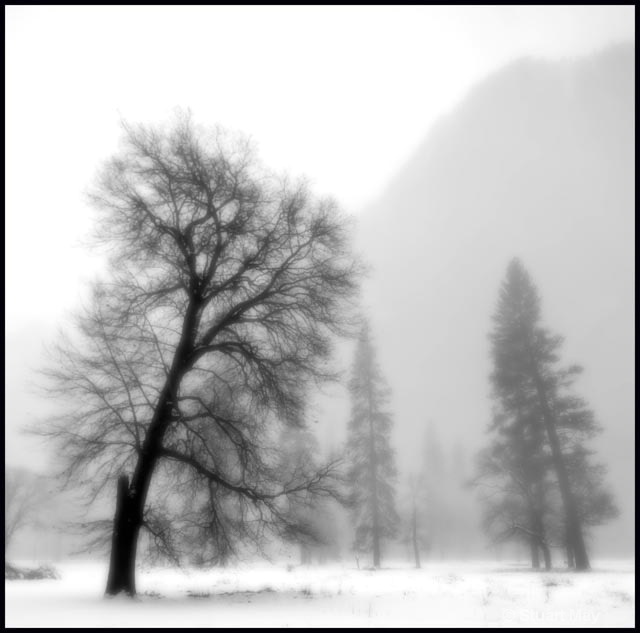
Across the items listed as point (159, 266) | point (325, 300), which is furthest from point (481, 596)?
point (159, 266)

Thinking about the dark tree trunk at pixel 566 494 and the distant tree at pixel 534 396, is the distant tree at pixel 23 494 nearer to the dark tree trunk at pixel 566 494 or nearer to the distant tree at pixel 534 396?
the distant tree at pixel 534 396

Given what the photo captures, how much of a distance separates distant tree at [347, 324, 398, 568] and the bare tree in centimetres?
1796

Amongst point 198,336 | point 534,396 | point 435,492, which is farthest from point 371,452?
point 435,492

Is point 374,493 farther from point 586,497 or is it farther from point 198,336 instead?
point 198,336

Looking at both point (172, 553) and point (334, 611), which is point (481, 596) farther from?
point (172, 553)

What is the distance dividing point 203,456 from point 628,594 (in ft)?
34.6

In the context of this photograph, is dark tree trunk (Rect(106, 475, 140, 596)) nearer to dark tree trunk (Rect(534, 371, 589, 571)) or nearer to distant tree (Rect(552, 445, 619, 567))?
dark tree trunk (Rect(534, 371, 589, 571))

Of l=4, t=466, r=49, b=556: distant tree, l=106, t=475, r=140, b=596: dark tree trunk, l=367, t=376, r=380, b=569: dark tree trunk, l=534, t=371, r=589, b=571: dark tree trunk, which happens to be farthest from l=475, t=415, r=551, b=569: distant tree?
l=4, t=466, r=49, b=556: distant tree

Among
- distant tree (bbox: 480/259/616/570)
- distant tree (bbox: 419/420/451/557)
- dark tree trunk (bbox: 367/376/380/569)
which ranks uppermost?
distant tree (bbox: 480/259/616/570)

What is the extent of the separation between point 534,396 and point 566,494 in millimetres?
4349

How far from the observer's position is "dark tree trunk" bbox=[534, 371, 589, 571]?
19156 millimetres

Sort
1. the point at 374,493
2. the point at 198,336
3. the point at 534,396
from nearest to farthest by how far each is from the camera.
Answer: the point at 198,336, the point at 534,396, the point at 374,493

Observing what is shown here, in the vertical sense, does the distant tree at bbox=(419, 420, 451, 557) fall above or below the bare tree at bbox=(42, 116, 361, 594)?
below

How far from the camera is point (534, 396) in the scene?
2194 centimetres
